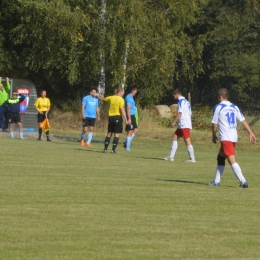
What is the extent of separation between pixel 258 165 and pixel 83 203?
1089 centimetres

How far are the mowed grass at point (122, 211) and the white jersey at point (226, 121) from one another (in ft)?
3.11

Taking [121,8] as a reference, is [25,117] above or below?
below

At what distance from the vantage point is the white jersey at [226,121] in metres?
14.8

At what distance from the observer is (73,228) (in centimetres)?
977

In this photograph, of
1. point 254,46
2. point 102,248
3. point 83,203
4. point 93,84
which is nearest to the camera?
point 102,248

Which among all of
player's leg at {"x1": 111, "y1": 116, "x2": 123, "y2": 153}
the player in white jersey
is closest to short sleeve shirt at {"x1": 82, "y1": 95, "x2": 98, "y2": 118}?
player's leg at {"x1": 111, "y1": 116, "x2": 123, "y2": 153}

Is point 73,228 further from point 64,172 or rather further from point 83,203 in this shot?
point 64,172

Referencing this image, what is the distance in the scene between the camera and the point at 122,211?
37.3 feet

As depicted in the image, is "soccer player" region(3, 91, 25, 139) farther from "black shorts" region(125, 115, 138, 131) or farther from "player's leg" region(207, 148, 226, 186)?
"player's leg" region(207, 148, 226, 186)

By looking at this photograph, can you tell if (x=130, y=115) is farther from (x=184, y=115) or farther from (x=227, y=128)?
(x=227, y=128)

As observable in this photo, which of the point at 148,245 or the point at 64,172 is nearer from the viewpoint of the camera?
the point at 148,245

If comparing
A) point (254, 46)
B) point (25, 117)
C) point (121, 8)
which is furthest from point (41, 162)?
point (254, 46)

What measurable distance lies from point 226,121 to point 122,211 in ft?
13.4

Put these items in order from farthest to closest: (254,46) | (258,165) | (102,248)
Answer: (254,46)
(258,165)
(102,248)
